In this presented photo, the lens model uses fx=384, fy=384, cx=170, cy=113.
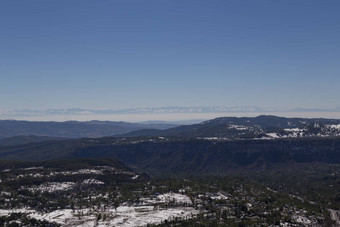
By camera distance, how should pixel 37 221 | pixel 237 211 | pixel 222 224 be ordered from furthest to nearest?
1. pixel 237 211
2. pixel 37 221
3. pixel 222 224

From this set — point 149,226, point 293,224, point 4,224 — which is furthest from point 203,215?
point 4,224

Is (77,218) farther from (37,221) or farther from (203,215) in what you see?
(203,215)

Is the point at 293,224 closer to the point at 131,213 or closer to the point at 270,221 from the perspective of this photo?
the point at 270,221

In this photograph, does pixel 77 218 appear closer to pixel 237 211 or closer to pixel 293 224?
pixel 237 211

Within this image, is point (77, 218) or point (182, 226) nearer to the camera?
point (182, 226)

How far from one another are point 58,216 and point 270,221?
105 metres

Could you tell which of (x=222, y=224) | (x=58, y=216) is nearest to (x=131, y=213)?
(x=58, y=216)

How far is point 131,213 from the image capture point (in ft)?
649

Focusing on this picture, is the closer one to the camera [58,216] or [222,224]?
[222,224]

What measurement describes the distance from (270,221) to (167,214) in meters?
50.8

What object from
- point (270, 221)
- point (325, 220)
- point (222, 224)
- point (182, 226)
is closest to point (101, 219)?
point (182, 226)

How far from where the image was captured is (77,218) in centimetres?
19038

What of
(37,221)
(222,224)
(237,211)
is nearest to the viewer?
(222,224)

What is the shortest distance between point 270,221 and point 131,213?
69.5 meters
